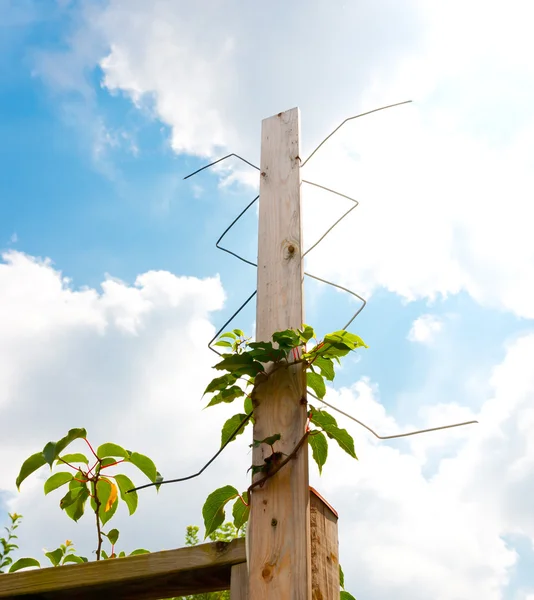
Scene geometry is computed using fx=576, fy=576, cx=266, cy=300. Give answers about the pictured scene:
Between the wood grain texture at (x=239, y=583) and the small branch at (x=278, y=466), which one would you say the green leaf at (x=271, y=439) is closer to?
the small branch at (x=278, y=466)

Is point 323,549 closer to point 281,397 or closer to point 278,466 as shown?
point 278,466

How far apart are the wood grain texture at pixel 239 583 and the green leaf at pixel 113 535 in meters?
0.67

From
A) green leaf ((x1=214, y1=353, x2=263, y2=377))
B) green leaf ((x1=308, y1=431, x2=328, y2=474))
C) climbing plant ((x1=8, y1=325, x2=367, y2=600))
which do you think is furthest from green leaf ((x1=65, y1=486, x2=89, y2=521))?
green leaf ((x1=308, y1=431, x2=328, y2=474))

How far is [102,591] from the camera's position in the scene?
53.2 inches

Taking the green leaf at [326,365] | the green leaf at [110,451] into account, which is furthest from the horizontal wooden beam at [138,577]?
the green leaf at [326,365]

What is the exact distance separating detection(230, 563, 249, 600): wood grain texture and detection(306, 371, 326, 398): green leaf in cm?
46

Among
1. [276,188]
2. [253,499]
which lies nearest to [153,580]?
[253,499]

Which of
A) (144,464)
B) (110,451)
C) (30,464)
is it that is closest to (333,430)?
(144,464)

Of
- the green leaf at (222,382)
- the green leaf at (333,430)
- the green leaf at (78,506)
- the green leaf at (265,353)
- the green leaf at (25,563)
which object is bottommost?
the green leaf at (25,563)

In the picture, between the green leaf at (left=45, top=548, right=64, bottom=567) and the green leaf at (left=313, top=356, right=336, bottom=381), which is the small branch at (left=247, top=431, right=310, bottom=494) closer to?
the green leaf at (left=313, top=356, right=336, bottom=381)

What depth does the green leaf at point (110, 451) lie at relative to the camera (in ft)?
5.35

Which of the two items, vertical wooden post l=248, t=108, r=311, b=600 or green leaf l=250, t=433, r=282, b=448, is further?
green leaf l=250, t=433, r=282, b=448

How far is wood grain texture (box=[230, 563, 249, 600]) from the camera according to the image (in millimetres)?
1238

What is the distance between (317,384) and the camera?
4.98ft
